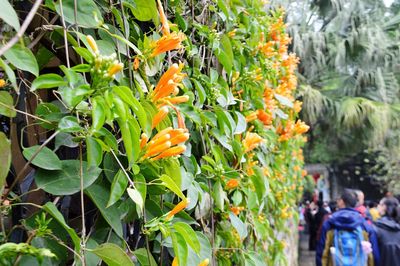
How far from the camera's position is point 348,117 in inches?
299

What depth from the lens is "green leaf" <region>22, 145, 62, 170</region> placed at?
66 cm

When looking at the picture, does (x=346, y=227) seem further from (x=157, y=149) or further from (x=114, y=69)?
(x=114, y=69)

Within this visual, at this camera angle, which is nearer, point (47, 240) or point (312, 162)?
point (47, 240)

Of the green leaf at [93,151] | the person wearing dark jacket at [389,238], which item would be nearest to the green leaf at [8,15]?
the green leaf at [93,151]

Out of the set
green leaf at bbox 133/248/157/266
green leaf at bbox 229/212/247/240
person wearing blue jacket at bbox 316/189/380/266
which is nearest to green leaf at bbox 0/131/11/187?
green leaf at bbox 133/248/157/266

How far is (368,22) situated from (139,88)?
308 inches

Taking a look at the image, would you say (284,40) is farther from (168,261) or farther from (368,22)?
(368,22)

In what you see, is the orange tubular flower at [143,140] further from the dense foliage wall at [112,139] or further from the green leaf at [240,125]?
the green leaf at [240,125]

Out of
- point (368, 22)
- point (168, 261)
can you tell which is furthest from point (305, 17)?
point (168, 261)

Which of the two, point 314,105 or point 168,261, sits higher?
point 314,105

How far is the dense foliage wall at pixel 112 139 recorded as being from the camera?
2.08 feet

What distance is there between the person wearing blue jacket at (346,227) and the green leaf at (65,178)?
298cm

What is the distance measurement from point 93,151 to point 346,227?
3054 millimetres

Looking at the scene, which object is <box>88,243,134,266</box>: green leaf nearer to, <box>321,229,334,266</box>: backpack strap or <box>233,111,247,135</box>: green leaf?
<box>233,111,247,135</box>: green leaf
